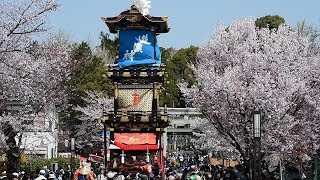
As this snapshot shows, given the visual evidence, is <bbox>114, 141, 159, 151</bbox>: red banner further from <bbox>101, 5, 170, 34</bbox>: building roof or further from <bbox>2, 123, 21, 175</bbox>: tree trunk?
<bbox>2, 123, 21, 175</bbox>: tree trunk

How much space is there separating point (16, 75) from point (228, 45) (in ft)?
79.9

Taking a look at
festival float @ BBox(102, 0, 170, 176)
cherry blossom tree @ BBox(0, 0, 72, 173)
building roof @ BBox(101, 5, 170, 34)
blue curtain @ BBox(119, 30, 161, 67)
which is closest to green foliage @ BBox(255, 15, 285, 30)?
festival float @ BBox(102, 0, 170, 176)

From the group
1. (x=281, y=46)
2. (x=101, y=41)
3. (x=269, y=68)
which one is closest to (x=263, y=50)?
(x=281, y=46)

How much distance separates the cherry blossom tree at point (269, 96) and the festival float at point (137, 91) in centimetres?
482

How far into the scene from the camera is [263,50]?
130 feet

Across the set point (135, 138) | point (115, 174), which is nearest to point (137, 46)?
point (135, 138)

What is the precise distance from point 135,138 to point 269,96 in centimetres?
1261

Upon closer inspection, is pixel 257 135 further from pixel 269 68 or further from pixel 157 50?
pixel 157 50

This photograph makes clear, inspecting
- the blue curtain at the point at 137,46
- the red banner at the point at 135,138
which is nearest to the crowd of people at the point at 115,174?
the red banner at the point at 135,138

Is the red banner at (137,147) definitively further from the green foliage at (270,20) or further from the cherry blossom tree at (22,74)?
A: the green foliage at (270,20)

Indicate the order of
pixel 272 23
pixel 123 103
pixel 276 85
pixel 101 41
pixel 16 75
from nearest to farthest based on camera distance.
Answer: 1. pixel 16 75
2. pixel 276 85
3. pixel 123 103
4. pixel 272 23
5. pixel 101 41

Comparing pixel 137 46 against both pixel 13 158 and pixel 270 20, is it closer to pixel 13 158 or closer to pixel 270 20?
pixel 13 158

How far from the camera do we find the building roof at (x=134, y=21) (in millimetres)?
46094

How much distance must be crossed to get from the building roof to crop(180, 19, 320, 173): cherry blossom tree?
778cm
